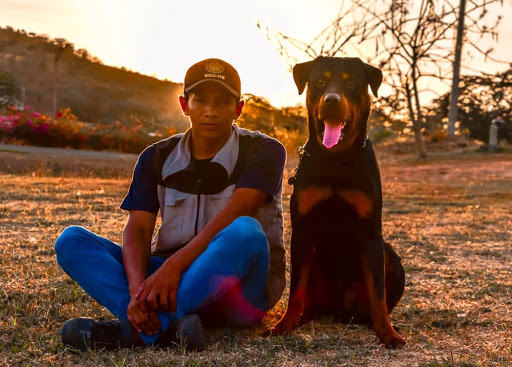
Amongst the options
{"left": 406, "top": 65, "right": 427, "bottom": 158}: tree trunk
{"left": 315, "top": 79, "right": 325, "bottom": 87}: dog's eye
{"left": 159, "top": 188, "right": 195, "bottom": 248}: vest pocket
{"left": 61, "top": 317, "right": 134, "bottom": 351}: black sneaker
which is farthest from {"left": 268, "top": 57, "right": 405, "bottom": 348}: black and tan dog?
{"left": 406, "top": 65, "right": 427, "bottom": 158}: tree trunk

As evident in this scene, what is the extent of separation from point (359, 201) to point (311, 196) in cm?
23

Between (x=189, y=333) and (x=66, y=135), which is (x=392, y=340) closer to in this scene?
(x=189, y=333)

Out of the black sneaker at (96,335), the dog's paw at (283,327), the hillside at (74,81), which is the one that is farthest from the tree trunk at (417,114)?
the hillside at (74,81)

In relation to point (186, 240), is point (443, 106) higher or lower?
higher

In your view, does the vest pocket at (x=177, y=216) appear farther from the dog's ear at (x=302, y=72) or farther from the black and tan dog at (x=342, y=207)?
the dog's ear at (x=302, y=72)

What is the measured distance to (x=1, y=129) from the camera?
54.5ft

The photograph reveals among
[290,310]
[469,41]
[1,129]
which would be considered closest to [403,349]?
[290,310]

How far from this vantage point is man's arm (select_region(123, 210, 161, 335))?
2.57 metres

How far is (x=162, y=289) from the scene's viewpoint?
2.57m

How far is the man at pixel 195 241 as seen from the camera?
261 centimetres

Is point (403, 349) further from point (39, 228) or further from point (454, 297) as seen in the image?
point (39, 228)

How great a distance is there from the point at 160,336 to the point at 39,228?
3617 millimetres

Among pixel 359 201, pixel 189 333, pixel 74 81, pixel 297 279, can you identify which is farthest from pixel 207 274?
pixel 74 81

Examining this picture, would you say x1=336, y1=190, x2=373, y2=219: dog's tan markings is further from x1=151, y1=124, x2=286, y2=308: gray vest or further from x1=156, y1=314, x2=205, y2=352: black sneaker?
x1=156, y1=314, x2=205, y2=352: black sneaker
